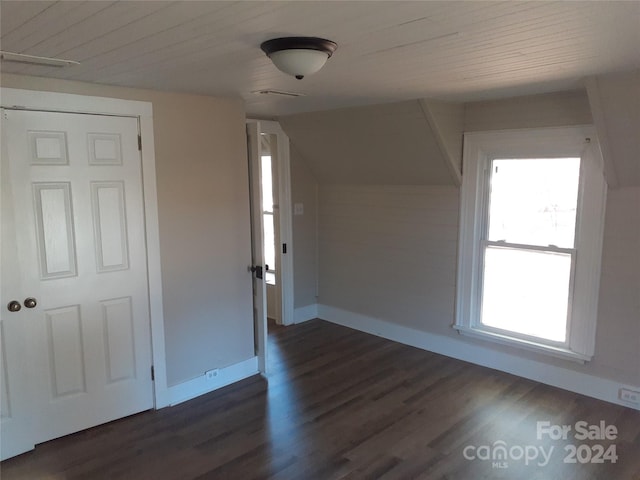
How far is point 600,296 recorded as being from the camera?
3.37 meters

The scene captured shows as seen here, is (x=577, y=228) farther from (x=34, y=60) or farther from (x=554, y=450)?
(x=34, y=60)

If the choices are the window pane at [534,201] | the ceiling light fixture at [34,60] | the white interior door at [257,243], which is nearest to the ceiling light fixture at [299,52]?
the ceiling light fixture at [34,60]

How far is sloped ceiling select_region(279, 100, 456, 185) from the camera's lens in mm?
3801

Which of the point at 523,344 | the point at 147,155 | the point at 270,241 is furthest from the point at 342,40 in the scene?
the point at 270,241

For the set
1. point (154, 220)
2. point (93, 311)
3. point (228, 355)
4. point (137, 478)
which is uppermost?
point (154, 220)

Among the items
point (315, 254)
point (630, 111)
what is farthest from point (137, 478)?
point (630, 111)

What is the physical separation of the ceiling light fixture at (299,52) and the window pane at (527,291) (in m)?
2.67

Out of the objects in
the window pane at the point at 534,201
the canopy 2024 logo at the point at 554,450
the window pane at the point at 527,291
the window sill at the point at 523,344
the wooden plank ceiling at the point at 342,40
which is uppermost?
the wooden plank ceiling at the point at 342,40

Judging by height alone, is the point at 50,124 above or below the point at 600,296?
above

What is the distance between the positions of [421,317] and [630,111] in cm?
249

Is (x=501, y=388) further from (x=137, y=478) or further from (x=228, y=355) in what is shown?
(x=137, y=478)

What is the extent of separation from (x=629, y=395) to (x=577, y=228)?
1.25 metres

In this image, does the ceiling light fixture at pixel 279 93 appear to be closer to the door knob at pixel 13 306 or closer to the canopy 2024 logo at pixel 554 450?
the door knob at pixel 13 306

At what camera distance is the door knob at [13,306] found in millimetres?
2656
